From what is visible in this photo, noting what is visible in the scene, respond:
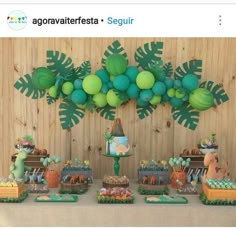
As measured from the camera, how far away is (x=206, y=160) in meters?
2.94

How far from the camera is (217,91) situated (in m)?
3.37

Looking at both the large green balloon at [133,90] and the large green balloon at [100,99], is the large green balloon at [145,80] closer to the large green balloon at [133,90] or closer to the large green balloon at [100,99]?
the large green balloon at [133,90]

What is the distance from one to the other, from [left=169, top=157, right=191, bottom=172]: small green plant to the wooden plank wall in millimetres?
190

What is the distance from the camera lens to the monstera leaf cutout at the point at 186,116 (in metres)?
3.38

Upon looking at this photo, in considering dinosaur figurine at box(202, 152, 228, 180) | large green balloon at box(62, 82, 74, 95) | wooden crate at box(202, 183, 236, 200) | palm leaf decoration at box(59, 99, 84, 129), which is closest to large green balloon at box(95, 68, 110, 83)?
large green balloon at box(62, 82, 74, 95)

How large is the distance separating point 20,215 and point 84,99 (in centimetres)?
98

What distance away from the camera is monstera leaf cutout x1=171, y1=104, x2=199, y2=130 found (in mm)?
3375

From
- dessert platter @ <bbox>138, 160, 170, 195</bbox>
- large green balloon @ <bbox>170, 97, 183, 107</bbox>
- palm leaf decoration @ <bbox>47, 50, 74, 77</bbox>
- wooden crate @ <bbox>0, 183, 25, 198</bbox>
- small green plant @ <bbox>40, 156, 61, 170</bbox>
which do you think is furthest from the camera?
palm leaf decoration @ <bbox>47, 50, 74, 77</bbox>

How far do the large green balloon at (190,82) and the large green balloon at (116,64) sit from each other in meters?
0.45

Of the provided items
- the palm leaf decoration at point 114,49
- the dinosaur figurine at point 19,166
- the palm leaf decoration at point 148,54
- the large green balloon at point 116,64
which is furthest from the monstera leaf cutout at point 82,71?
the dinosaur figurine at point 19,166

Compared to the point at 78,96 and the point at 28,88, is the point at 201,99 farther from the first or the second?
the point at 28,88

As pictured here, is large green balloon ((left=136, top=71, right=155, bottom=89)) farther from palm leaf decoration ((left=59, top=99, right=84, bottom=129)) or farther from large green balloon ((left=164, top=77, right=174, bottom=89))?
palm leaf decoration ((left=59, top=99, right=84, bottom=129))
